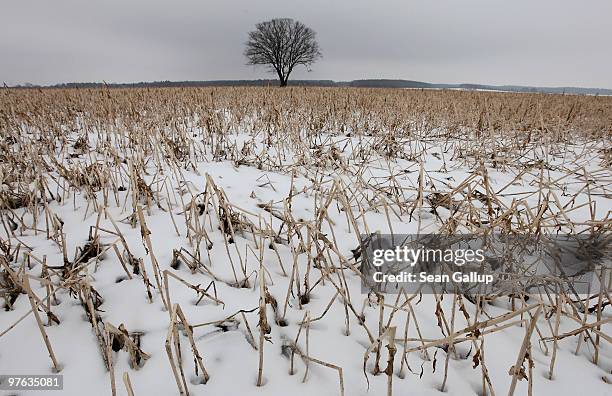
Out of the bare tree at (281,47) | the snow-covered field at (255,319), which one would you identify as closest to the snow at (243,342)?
the snow-covered field at (255,319)

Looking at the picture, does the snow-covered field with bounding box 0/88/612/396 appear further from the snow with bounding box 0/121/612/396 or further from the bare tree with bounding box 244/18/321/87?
the bare tree with bounding box 244/18/321/87

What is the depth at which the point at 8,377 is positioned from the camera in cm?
127

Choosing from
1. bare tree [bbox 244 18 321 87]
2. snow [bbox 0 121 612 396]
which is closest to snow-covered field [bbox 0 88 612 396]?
snow [bbox 0 121 612 396]
